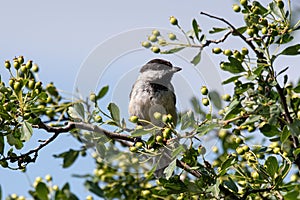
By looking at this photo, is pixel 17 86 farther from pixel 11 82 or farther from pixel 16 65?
pixel 16 65

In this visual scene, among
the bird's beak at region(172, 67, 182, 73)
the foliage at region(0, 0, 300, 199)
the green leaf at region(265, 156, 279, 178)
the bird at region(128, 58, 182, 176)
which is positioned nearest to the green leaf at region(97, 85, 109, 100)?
the foliage at region(0, 0, 300, 199)

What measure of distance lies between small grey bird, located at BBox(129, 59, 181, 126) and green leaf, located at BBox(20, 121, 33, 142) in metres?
2.18

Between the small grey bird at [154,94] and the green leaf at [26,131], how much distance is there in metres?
2.18

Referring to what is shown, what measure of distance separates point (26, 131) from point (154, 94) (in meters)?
2.58

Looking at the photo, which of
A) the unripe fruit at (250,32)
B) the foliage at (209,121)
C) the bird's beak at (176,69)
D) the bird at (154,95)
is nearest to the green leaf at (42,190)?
the foliage at (209,121)

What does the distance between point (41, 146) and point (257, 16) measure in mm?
1722

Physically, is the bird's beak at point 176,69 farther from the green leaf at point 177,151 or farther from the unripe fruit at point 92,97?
the green leaf at point 177,151

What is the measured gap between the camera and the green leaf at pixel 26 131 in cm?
332

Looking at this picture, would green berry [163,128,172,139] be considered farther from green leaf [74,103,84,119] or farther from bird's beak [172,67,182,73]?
bird's beak [172,67,182,73]

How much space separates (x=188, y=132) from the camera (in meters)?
3.32

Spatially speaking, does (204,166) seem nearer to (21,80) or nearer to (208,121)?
(208,121)

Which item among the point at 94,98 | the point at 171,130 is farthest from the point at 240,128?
the point at 94,98

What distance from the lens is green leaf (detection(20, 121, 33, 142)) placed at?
10.9ft

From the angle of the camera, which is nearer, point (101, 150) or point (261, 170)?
point (261, 170)
